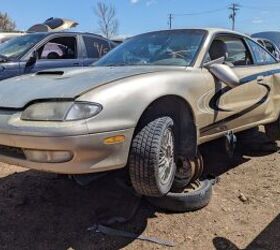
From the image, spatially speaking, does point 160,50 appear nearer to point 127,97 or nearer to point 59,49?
point 127,97

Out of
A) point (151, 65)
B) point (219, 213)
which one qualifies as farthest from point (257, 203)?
point (151, 65)

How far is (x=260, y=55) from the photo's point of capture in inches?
221

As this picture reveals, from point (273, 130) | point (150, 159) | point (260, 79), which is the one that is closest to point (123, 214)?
point (150, 159)

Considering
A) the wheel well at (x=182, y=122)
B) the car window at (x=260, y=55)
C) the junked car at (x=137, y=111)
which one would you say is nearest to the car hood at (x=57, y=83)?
the junked car at (x=137, y=111)

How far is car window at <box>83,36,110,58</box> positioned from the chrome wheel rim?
5263mm

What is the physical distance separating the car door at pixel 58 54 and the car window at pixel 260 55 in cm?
371

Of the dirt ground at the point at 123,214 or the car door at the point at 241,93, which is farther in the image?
the car door at the point at 241,93

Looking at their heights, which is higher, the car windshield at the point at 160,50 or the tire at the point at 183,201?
the car windshield at the point at 160,50

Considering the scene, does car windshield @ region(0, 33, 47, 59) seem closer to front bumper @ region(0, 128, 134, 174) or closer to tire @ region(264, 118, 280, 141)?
tire @ region(264, 118, 280, 141)

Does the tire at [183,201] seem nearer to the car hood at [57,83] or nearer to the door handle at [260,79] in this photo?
the car hood at [57,83]

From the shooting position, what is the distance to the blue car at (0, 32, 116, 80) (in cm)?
753

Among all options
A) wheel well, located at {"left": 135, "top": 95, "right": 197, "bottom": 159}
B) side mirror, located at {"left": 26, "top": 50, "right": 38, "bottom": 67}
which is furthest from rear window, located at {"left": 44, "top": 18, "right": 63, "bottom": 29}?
wheel well, located at {"left": 135, "top": 95, "right": 197, "bottom": 159}

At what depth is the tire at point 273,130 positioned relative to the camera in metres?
5.75

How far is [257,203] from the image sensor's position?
426 cm
